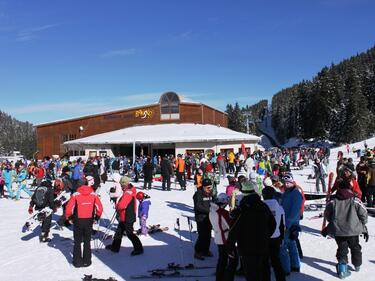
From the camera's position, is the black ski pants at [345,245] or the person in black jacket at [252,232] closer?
the person in black jacket at [252,232]

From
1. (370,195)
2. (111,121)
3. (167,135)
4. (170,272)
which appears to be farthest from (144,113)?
(170,272)

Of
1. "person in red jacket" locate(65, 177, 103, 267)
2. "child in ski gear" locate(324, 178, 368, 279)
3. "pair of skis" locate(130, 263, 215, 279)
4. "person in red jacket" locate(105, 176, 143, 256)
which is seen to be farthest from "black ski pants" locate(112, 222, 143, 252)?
"child in ski gear" locate(324, 178, 368, 279)

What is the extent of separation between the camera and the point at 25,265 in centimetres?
733

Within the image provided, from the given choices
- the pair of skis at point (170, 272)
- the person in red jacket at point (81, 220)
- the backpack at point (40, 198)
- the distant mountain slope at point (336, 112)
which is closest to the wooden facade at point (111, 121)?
the distant mountain slope at point (336, 112)

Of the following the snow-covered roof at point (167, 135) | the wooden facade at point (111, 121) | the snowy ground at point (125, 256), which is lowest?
the snowy ground at point (125, 256)

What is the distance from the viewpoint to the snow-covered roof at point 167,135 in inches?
1356

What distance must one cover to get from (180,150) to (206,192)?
90.1ft

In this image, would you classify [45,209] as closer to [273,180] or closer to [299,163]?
[273,180]

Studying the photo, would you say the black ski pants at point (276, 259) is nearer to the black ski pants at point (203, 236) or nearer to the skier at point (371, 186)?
the black ski pants at point (203, 236)

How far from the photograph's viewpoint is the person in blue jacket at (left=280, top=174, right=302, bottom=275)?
6.11 metres

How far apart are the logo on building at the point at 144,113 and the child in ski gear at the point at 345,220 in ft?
123

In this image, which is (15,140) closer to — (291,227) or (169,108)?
(169,108)

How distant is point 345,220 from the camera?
5.85m

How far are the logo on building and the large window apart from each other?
136 centimetres
